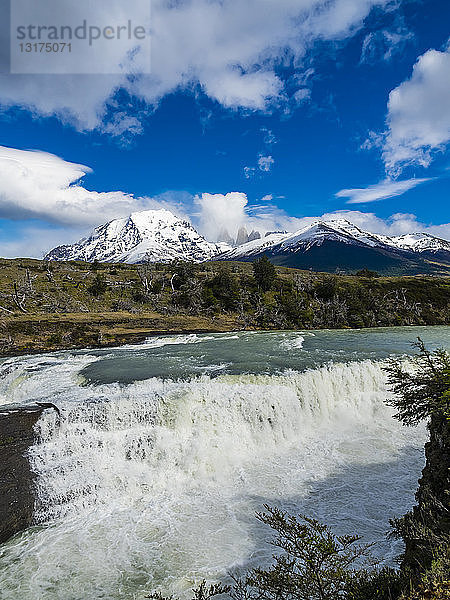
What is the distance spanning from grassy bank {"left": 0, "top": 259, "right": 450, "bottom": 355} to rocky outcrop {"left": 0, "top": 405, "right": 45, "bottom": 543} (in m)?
18.9

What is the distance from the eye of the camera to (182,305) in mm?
56625

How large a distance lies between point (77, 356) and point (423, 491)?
26398 millimetres

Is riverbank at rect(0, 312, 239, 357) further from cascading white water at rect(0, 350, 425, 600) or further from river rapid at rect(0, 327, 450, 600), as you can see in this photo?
cascading white water at rect(0, 350, 425, 600)

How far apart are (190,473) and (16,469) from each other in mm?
6549

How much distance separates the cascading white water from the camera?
9.90 metres

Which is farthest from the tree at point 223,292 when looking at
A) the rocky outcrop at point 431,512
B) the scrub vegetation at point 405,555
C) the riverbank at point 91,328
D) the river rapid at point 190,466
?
the rocky outcrop at point 431,512

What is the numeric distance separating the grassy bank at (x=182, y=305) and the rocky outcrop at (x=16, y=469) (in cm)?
1889

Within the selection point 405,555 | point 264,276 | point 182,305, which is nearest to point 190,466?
point 405,555

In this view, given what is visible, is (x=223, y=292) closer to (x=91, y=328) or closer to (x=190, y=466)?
(x=91, y=328)

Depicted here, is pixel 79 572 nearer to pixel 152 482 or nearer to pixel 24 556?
pixel 24 556

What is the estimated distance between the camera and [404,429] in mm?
18922

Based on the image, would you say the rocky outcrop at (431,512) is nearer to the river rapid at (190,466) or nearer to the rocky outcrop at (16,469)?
the river rapid at (190,466)

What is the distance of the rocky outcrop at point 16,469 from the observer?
1112 centimetres

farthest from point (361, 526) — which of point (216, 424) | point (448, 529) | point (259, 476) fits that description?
point (216, 424)
